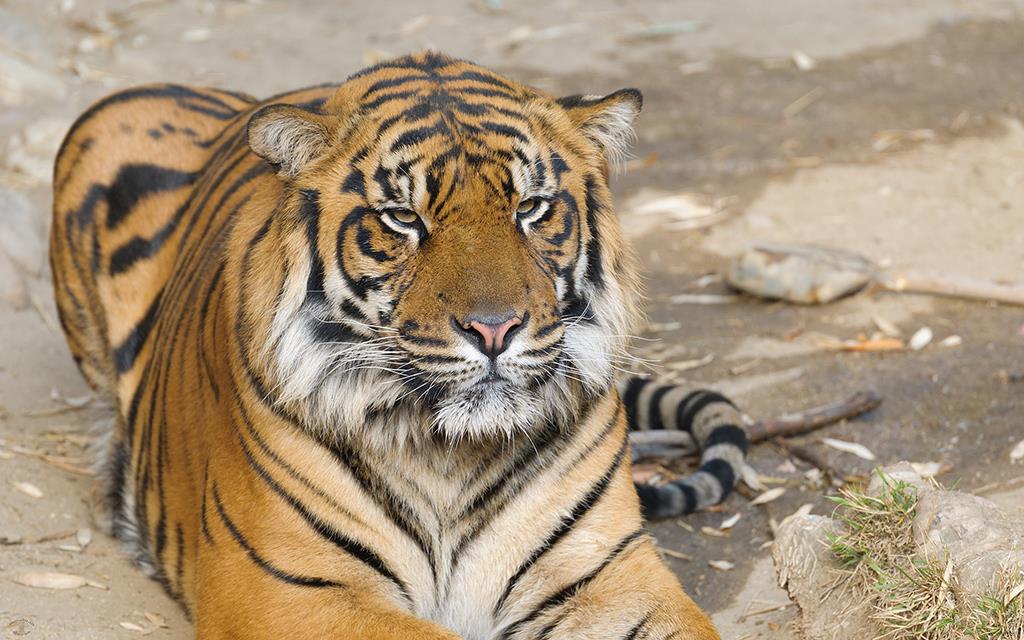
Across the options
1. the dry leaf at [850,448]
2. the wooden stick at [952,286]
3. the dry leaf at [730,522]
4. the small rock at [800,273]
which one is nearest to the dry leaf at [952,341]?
the wooden stick at [952,286]

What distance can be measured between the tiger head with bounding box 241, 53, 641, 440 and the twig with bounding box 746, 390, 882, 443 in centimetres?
122

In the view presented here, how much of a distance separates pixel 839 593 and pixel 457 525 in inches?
29.9

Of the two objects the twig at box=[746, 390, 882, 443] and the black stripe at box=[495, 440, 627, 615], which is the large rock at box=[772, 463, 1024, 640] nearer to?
the black stripe at box=[495, 440, 627, 615]

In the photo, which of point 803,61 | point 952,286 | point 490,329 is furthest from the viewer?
point 803,61

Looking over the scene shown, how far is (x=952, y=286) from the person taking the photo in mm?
4363

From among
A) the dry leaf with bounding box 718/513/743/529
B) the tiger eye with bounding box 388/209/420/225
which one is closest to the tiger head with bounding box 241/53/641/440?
the tiger eye with bounding box 388/209/420/225

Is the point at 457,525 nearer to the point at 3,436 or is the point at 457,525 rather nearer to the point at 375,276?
the point at 375,276

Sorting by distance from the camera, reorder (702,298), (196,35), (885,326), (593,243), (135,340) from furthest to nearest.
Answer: (196,35)
(702,298)
(885,326)
(135,340)
(593,243)

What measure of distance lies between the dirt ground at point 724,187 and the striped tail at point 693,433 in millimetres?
89

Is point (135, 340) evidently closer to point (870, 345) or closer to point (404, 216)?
point (404, 216)

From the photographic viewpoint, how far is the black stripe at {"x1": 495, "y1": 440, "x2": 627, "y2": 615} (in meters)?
2.52

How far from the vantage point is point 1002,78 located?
620 cm

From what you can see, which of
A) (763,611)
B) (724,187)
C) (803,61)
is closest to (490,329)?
(763,611)

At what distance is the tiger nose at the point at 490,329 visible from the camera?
217cm
